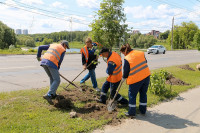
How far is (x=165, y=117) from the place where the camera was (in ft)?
15.2

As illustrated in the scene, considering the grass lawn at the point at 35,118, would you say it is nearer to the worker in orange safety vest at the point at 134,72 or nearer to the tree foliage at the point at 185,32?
the worker in orange safety vest at the point at 134,72

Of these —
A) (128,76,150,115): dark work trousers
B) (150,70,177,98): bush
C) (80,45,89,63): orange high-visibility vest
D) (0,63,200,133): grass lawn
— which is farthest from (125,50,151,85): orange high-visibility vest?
(150,70,177,98): bush

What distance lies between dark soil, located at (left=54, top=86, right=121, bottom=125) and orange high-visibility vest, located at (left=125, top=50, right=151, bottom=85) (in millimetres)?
1013

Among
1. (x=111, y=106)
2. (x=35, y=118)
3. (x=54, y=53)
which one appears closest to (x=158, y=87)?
(x=111, y=106)

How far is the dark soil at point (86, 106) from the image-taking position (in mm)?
4336

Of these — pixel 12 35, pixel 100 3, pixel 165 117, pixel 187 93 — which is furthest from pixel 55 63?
pixel 12 35

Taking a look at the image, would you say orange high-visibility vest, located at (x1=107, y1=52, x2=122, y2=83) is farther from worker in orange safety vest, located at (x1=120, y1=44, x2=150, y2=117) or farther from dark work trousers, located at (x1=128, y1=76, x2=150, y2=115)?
dark work trousers, located at (x1=128, y1=76, x2=150, y2=115)

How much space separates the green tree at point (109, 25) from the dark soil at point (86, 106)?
1.76 m

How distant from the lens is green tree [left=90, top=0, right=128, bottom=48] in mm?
5398

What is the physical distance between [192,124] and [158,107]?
1.18 m

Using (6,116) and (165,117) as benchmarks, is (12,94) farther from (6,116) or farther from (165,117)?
(165,117)

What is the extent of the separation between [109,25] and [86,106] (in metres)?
2.47

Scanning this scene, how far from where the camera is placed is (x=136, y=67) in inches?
169

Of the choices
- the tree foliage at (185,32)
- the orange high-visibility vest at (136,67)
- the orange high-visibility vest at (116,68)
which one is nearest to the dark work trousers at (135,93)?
the orange high-visibility vest at (136,67)
